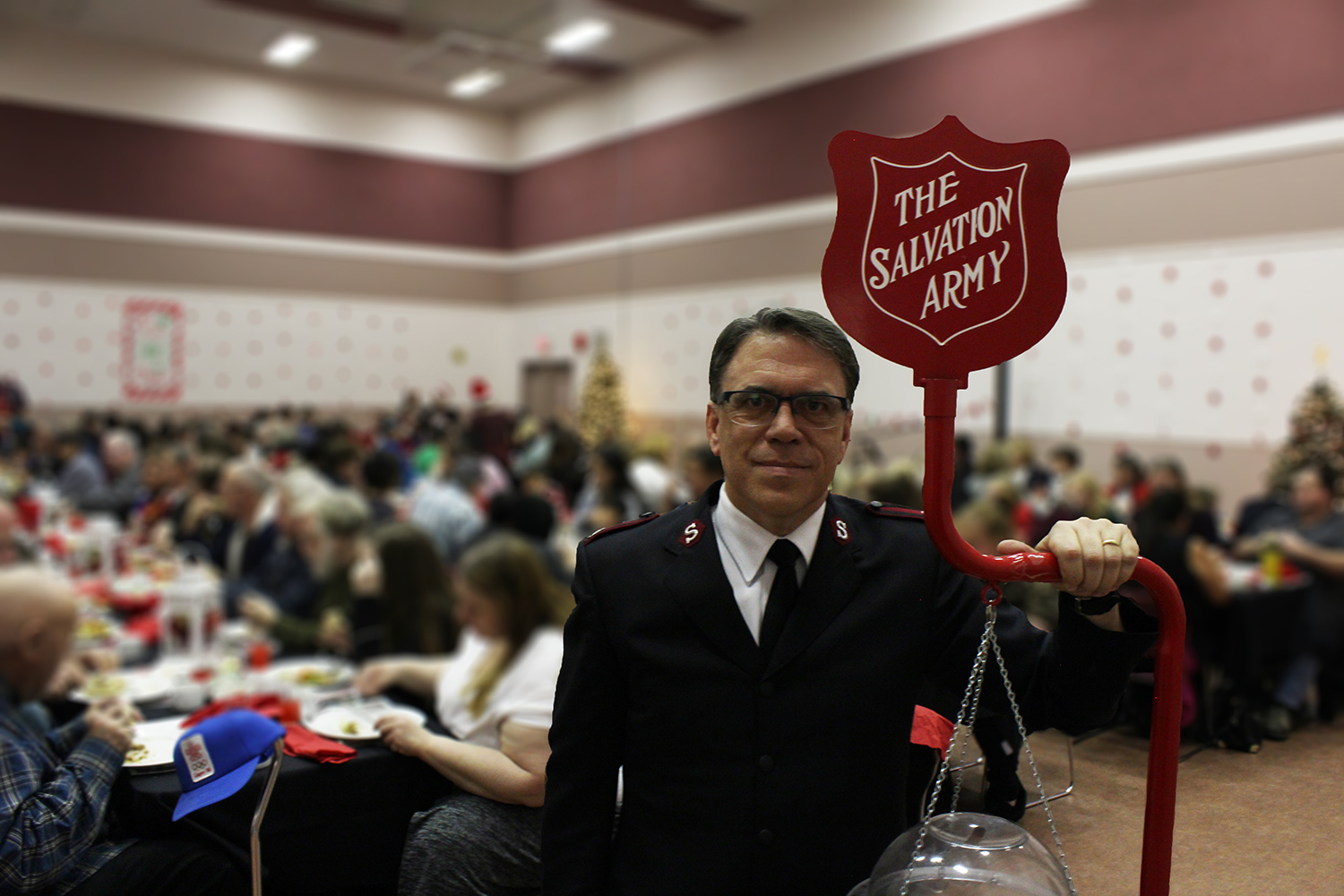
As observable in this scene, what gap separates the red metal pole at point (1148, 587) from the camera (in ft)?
3.29

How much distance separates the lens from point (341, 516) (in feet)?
12.6

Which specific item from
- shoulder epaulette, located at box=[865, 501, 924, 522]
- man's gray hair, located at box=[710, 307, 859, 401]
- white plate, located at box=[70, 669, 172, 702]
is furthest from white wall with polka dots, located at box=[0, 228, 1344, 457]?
white plate, located at box=[70, 669, 172, 702]

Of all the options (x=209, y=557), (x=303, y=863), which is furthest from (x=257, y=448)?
(x=303, y=863)

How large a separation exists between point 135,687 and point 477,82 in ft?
37.1

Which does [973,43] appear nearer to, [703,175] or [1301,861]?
[703,175]

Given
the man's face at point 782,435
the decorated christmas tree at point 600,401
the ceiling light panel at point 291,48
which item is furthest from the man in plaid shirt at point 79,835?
the ceiling light panel at point 291,48

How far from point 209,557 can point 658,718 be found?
4.86m

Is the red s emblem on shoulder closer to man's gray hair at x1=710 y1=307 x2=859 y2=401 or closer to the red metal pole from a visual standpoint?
man's gray hair at x1=710 y1=307 x2=859 y2=401

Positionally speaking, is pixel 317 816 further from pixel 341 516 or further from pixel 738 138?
pixel 738 138

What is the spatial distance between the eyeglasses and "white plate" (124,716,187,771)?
1.02m

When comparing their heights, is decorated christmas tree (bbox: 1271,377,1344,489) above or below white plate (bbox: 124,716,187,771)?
above

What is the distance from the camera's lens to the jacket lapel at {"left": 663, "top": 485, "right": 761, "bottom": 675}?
115 cm

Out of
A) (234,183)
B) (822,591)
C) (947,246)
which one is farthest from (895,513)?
→ (234,183)

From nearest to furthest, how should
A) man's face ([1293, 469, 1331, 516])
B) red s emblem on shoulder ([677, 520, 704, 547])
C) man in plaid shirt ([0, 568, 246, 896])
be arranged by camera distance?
1. red s emblem on shoulder ([677, 520, 704, 547])
2. man in plaid shirt ([0, 568, 246, 896])
3. man's face ([1293, 469, 1331, 516])
